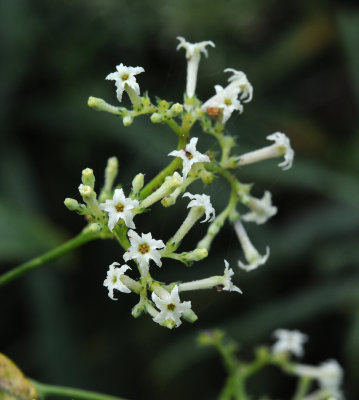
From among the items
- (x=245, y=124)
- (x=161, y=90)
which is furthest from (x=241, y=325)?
(x=161, y=90)

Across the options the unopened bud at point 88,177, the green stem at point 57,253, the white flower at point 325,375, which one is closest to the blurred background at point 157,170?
the white flower at point 325,375

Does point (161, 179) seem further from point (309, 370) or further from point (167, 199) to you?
point (309, 370)

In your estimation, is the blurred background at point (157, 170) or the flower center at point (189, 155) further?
the blurred background at point (157, 170)

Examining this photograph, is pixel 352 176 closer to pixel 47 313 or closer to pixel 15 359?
pixel 47 313

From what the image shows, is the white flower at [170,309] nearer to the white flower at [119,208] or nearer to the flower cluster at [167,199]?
the flower cluster at [167,199]

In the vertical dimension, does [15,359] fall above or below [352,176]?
below

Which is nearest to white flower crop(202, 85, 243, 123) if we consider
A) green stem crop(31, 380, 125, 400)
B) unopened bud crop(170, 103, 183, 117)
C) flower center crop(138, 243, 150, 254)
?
unopened bud crop(170, 103, 183, 117)

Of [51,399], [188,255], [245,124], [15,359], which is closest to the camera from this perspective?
[188,255]
